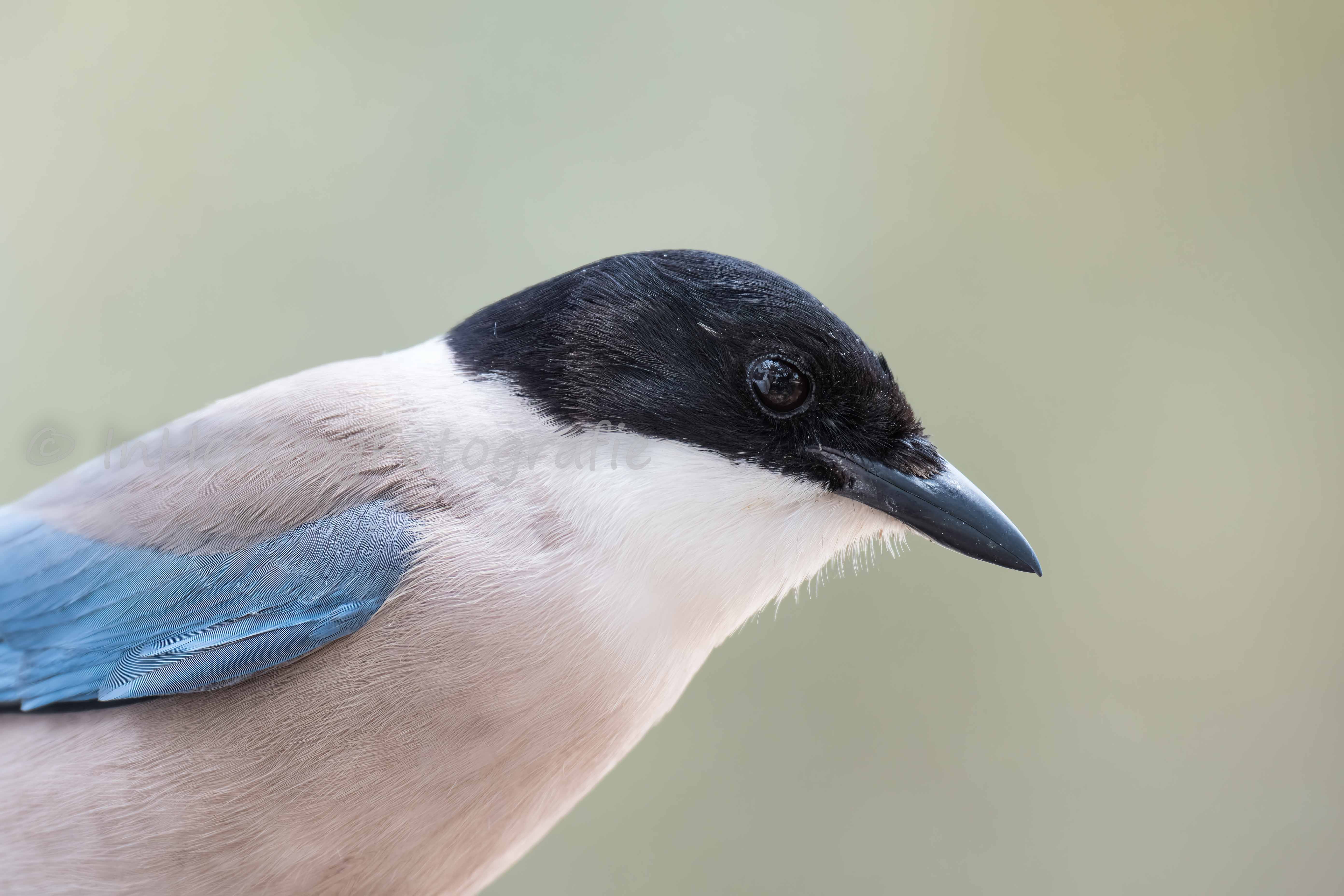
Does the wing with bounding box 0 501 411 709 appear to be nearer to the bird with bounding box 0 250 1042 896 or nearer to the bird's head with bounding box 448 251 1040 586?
the bird with bounding box 0 250 1042 896

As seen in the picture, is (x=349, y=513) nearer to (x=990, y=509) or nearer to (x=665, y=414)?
(x=665, y=414)

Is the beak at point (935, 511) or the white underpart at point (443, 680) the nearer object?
the white underpart at point (443, 680)

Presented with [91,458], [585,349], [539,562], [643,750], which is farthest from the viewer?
[643,750]

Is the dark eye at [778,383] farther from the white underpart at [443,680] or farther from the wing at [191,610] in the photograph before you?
Answer: the wing at [191,610]

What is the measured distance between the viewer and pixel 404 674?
1.34m

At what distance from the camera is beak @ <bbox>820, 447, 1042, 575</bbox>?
1.51m

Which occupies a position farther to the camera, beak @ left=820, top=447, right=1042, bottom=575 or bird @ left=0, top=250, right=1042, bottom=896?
beak @ left=820, top=447, right=1042, bottom=575

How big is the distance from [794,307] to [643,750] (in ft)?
6.49

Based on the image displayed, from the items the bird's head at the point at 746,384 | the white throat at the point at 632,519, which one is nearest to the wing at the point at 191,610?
the white throat at the point at 632,519

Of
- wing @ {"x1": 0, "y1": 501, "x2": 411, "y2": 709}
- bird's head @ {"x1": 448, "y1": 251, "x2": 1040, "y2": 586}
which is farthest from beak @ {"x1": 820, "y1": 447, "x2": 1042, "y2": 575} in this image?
wing @ {"x1": 0, "y1": 501, "x2": 411, "y2": 709}

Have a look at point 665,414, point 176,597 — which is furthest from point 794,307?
point 176,597

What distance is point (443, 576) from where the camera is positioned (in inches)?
54.4

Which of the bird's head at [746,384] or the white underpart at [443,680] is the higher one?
the bird's head at [746,384]

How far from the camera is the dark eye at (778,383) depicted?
1.47m
